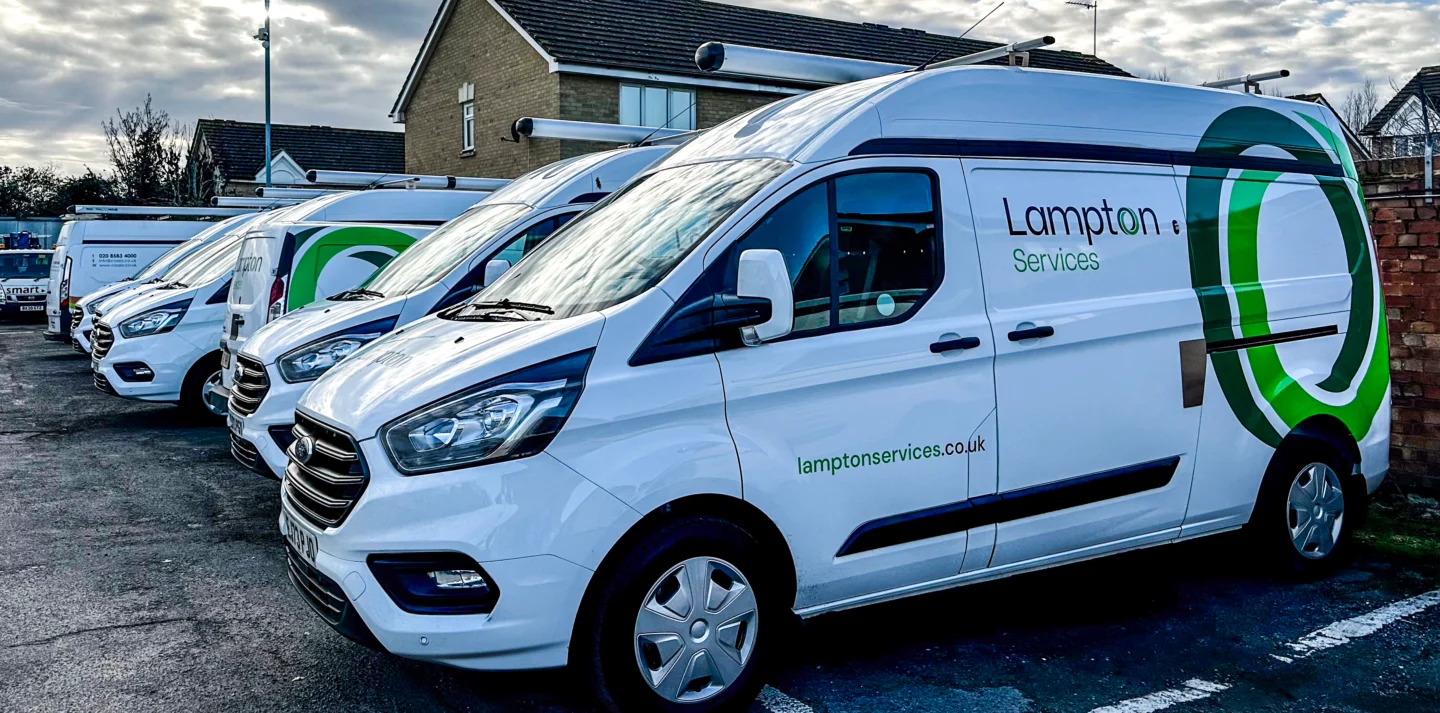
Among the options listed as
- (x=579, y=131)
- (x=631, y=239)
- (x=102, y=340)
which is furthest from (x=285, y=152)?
(x=631, y=239)

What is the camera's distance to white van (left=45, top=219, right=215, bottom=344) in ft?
60.8

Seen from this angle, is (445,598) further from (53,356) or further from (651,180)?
(53,356)

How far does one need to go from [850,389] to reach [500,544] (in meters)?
1.32

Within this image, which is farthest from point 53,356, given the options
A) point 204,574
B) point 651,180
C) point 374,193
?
point 651,180

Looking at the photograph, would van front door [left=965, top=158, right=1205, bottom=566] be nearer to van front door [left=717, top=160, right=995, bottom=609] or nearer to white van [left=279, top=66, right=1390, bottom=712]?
white van [left=279, top=66, right=1390, bottom=712]

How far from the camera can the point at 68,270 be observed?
18562 mm

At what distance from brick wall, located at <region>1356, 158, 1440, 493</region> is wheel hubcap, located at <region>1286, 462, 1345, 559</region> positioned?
1965mm

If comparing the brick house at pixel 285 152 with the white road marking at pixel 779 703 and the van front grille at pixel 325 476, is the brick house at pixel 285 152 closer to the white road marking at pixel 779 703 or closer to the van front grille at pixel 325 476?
the van front grille at pixel 325 476

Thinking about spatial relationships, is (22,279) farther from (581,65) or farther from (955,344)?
(955,344)

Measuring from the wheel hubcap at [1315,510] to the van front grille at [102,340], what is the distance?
979 centimetres

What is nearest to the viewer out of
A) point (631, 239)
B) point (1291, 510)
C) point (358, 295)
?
point (631, 239)

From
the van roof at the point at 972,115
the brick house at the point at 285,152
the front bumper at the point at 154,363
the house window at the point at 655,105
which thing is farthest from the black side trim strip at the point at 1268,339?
the brick house at the point at 285,152

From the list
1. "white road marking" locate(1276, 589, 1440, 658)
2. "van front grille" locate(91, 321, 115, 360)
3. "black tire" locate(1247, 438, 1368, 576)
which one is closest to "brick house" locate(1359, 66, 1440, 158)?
"black tire" locate(1247, 438, 1368, 576)

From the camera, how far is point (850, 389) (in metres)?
4.23
